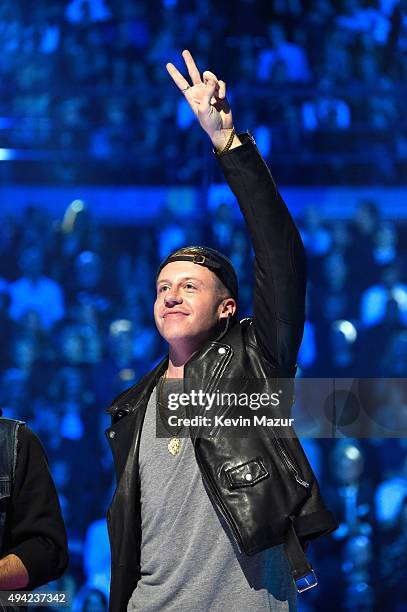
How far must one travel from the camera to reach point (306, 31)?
4.06m

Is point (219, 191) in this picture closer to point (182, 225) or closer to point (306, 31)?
point (182, 225)

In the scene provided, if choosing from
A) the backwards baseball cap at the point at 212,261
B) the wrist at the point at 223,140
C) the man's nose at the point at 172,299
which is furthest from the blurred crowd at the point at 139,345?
the wrist at the point at 223,140

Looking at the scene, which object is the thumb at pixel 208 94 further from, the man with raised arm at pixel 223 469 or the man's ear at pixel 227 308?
the man's ear at pixel 227 308

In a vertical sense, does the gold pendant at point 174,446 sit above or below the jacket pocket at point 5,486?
above

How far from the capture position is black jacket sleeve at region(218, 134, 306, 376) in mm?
1518

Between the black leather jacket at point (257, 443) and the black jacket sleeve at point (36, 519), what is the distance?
0.11 metres

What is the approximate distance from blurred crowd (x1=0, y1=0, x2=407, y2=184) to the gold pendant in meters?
2.49

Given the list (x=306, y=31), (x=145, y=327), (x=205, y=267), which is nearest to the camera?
(x=205, y=267)

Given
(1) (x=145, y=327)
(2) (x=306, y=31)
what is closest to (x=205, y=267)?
(1) (x=145, y=327)

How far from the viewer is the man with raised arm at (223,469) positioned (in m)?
1.48

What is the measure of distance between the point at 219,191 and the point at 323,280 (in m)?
0.59

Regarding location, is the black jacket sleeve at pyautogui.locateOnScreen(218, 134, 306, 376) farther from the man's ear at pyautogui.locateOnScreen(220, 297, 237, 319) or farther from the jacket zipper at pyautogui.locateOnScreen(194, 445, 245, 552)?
the jacket zipper at pyautogui.locateOnScreen(194, 445, 245, 552)

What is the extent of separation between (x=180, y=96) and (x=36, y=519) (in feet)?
9.00

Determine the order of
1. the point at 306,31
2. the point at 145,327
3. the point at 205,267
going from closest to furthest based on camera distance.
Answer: the point at 205,267, the point at 145,327, the point at 306,31
